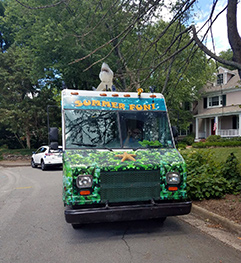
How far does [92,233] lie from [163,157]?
193 centimetres

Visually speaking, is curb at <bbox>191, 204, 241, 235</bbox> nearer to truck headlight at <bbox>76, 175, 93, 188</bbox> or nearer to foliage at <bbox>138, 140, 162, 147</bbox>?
foliage at <bbox>138, 140, 162, 147</bbox>

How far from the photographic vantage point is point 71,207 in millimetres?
4133

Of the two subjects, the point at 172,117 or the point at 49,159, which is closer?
the point at 49,159

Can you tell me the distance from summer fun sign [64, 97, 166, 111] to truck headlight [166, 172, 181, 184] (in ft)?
5.49

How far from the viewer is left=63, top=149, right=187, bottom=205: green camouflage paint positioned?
4.07 meters

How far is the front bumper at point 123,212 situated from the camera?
4023 millimetres

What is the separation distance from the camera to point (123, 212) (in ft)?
13.6

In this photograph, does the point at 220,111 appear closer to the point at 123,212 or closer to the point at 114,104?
the point at 114,104

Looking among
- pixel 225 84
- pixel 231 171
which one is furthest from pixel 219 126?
pixel 231 171

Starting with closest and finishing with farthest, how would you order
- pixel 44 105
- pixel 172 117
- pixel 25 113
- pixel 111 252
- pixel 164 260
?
pixel 164 260
pixel 111 252
pixel 25 113
pixel 44 105
pixel 172 117

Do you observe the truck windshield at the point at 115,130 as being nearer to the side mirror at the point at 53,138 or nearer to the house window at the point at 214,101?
the side mirror at the point at 53,138

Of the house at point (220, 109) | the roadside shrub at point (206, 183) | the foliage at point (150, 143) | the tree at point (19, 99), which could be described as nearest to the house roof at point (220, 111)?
the house at point (220, 109)

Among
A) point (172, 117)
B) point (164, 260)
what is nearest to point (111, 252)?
point (164, 260)

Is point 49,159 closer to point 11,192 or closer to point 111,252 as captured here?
point 11,192
